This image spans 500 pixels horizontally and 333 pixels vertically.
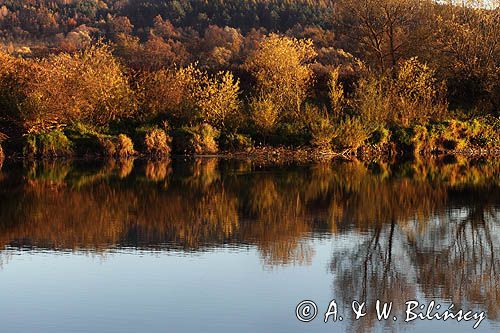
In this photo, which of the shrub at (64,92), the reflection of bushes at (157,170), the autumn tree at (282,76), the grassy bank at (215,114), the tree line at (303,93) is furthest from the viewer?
the autumn tree at (282,76)

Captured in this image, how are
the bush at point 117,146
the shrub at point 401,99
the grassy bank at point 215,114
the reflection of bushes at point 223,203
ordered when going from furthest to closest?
1. the shrub at point 401,99
2. the grassy bank at point 215,114
3. the bush at point 117,146
4. the reflection of bushes at point 223,203

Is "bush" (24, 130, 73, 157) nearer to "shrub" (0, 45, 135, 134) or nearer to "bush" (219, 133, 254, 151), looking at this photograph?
"shrub" (0, 45, 135, 134)

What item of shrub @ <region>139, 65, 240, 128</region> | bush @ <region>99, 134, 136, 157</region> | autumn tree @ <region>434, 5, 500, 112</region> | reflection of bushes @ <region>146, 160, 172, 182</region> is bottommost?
reflection of bushes @ <region>146, 160, 172, 182</region>

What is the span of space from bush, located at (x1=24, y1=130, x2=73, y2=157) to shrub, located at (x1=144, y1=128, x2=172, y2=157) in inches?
117

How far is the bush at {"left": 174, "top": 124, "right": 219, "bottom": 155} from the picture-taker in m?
32.9

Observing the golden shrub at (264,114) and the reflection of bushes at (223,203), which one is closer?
the reflection of bushes at (223,203)

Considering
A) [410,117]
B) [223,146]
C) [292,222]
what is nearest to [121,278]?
[292,222]

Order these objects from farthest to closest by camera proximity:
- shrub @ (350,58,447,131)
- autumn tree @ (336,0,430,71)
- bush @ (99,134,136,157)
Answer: autumn tree @ (336,0,430,71), shrub @ (350,58,447,131), bush @ (99,134,136,157)

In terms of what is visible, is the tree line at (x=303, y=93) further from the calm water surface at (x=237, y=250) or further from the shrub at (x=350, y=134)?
the calm water surface at (x=237, y=250)

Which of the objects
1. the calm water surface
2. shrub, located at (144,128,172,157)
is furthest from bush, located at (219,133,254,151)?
the calm water surface

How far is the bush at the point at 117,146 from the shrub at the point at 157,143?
2.20ft

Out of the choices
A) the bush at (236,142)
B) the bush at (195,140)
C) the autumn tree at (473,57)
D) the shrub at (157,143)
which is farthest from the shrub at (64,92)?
the autumn tree at (473,57)

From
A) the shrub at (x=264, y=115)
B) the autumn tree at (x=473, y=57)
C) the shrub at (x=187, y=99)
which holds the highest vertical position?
the autumn tree at (x=473, y=57)

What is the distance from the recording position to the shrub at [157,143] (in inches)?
1272
